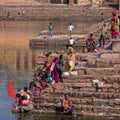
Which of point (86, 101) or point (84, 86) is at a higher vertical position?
point (84, 86)

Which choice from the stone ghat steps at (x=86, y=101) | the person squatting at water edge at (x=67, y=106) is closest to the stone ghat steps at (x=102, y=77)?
the stone ghat steps at (x=86, y=101)

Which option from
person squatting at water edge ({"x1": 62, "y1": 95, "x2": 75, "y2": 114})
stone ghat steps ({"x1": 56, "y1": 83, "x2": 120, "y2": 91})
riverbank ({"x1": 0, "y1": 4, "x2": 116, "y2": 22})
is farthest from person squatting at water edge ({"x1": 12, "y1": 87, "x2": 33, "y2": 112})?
riverbank ({"x1": 0, "y1": 4, "x2": 116, "y2": 22})

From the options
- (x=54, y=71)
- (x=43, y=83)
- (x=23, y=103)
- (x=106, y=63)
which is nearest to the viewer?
(x=23, y=103)

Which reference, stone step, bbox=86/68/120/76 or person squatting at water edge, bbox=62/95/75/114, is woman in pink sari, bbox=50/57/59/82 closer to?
stone step, bbox=86/68/120/76

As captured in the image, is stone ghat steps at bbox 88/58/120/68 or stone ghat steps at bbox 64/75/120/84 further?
stone ghat steps at bbox 88/58/120/68

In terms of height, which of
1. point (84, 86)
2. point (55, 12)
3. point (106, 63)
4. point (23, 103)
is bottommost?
point (55, 12)

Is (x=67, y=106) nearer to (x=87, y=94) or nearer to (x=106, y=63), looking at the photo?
(x=87, y=94)

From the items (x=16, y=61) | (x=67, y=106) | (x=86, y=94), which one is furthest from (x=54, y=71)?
(x=16, y=61)

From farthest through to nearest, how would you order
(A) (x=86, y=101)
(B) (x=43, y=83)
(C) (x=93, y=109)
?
1. (B) (x=43, y=83)
2. (A) (x=86, y=101)
3. (C) (x=93, y=109)

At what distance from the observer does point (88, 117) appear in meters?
22.5

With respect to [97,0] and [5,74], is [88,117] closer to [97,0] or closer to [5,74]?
[5,74]

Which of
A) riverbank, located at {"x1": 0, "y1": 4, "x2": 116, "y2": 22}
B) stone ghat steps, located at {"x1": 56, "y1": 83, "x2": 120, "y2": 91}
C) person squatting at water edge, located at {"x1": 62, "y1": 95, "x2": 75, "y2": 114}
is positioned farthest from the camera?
riverbank, located at {"x1": 0, "y1": 4, "x2": 116, "y2": 22}

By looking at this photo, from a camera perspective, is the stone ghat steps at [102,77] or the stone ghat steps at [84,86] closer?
the stone ghat steps at [84,86]

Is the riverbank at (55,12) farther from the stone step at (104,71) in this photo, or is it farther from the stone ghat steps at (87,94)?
the stone ghat steps at (87,94)
